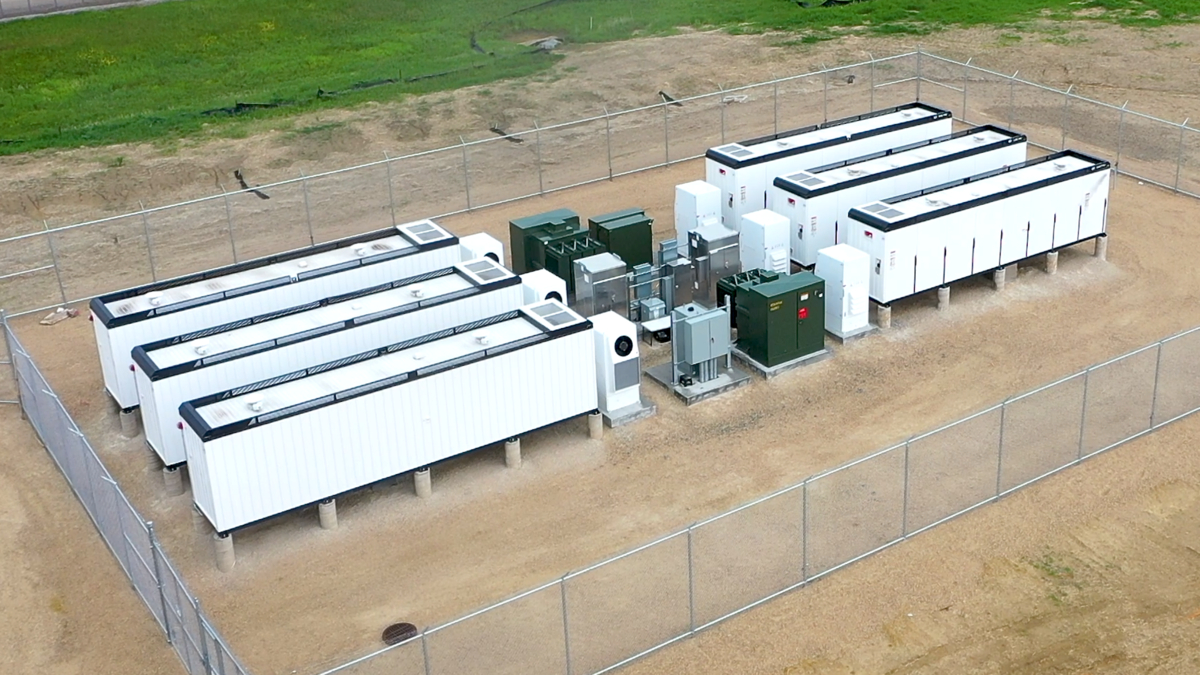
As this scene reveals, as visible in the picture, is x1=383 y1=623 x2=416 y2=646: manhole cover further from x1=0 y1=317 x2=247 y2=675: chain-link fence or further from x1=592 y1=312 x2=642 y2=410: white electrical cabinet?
x1=592 y1=312 x2=642 y2=410: white electrical cabinet

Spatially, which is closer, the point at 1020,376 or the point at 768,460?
the point at 768,460

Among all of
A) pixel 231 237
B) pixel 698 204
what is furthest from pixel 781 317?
pixel 231 237

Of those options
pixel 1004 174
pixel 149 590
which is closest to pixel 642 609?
pixel 149 590

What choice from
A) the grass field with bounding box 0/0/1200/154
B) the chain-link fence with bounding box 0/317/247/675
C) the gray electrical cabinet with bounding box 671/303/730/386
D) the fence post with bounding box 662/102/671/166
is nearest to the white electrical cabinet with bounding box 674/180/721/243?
the gray electrical cabinet with bounding box 671/303/730/386

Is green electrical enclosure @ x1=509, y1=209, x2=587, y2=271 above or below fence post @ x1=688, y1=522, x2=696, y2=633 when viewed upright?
above

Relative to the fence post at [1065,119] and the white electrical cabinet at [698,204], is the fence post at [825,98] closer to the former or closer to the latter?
the fence post at [1065,119]

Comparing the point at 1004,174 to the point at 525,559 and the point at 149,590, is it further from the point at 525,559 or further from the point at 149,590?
the point at 149,590

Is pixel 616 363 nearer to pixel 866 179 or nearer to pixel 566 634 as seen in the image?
pixel 566 634
